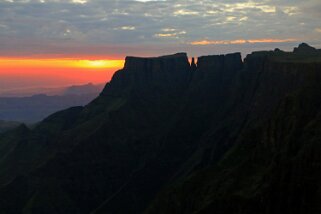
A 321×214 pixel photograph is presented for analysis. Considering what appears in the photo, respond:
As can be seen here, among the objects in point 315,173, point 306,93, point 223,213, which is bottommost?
point 223,213

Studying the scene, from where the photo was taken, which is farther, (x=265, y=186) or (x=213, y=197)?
(x=213, y=197)

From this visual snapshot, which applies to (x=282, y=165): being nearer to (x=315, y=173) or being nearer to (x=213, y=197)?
(x=315, y=173)

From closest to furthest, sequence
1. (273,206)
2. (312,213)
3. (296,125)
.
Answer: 1. (312,213)
2. (273,206)
3. (296,125)

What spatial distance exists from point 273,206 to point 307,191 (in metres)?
12.3

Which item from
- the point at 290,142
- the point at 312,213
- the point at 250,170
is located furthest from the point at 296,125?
the point at 312,213

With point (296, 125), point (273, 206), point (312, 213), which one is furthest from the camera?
point (296, 125)

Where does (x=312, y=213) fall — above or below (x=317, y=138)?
below

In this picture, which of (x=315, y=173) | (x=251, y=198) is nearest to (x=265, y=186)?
(x=251, y=198)

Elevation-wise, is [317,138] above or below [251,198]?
above

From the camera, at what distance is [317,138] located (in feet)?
567

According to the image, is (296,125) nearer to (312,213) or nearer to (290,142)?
(290,142)

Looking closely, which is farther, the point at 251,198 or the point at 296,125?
the point at 296,125

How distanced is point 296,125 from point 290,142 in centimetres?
888

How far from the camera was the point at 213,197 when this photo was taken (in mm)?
190875
